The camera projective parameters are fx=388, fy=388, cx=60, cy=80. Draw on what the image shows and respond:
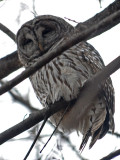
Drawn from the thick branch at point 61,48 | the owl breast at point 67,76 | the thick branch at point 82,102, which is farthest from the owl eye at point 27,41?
the thick branch at point 61,48

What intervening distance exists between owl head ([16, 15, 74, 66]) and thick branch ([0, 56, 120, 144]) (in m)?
1.55

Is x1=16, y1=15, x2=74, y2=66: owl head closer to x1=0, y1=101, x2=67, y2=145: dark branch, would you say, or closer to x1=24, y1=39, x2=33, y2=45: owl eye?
x1=24, y1=39, x2=33, y2=45: owl eye

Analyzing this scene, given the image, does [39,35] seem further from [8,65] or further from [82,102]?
[82,102]

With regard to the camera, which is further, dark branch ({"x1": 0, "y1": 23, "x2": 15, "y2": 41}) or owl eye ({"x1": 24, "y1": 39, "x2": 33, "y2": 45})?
owl eye ({"x1": 24, "y1": 39, "x2": 33, "y2": 45})

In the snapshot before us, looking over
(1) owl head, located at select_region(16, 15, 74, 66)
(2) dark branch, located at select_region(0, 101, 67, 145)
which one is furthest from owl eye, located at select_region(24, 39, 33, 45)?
(2) dark branch, located at select_region(0, 101, 67, 145)

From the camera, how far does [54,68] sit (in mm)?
3996

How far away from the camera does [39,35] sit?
489 cm

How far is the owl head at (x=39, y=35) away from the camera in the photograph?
15.4ft

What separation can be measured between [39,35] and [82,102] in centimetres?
305

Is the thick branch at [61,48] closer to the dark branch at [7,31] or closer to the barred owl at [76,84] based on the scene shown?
the barred owl at [76,84]

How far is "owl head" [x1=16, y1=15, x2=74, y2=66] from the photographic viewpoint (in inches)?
184

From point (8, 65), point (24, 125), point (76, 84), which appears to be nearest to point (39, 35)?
point (8, 65)

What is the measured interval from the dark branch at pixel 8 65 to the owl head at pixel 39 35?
9 centimetres

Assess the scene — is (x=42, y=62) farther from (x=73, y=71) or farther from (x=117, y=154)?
(x=73, y=71)
